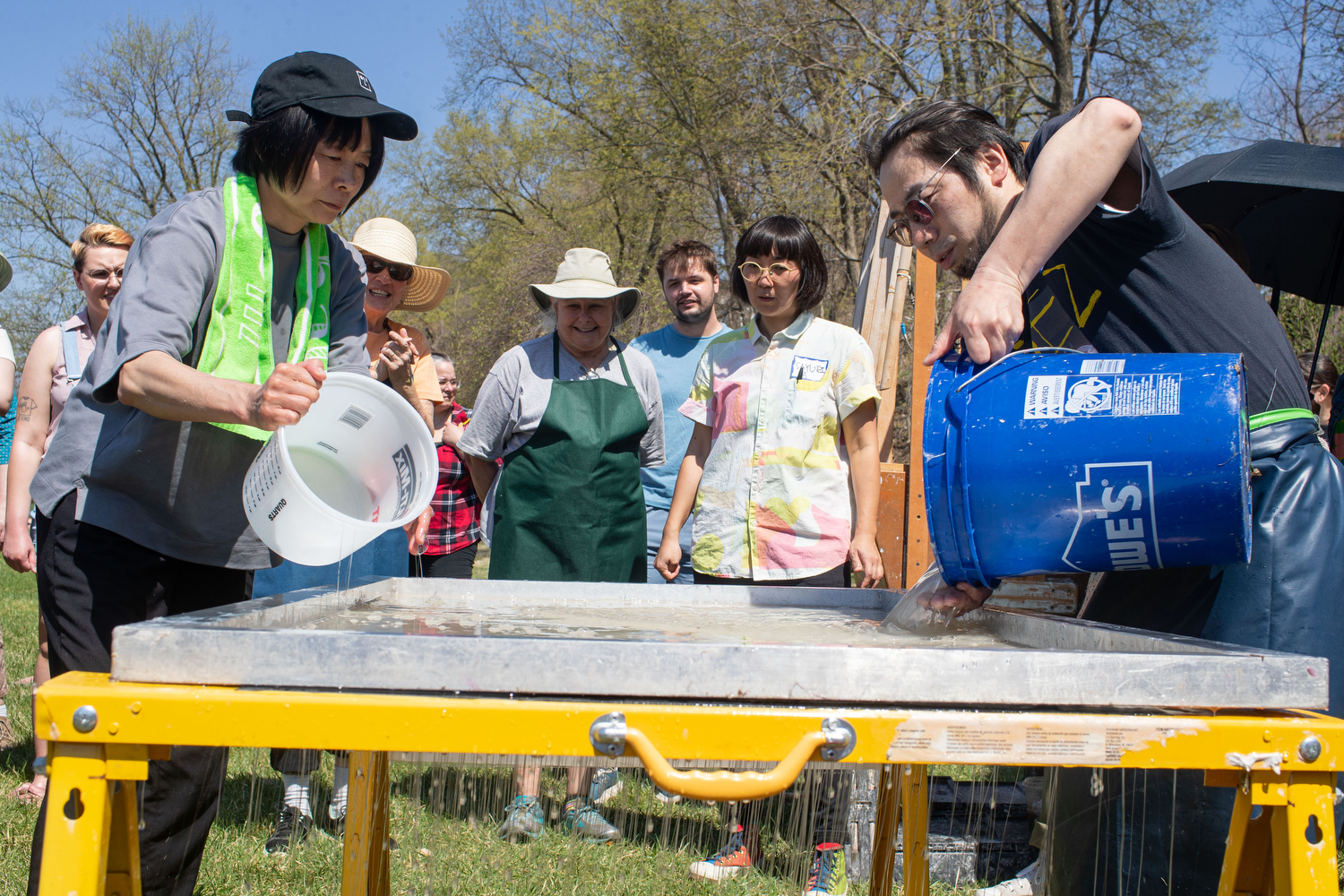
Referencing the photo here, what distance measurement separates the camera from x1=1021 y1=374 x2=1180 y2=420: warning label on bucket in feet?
4.05

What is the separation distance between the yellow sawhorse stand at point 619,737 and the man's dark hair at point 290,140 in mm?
1179

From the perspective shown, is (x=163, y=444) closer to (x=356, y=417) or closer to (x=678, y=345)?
(x=356, y=417)

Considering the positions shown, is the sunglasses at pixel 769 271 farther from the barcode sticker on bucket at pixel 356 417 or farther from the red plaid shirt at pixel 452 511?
the barcode sticker on bucket at pixel 356 417

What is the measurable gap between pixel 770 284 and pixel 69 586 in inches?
85.6

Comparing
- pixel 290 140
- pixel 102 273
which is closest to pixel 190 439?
pixel 290 140

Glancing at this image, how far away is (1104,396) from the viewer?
1.26 metres

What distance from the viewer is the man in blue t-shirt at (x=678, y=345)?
3975 mm

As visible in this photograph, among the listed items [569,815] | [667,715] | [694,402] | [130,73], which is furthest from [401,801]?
[130,73]

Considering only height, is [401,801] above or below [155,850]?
below

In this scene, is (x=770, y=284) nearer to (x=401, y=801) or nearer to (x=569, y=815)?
(x=569, y=815)

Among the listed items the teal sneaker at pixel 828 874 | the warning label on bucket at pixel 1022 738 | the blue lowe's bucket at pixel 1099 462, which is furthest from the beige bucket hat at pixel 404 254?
the warning label on bucket at pixel 1022 738

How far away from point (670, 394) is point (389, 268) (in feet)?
4.07

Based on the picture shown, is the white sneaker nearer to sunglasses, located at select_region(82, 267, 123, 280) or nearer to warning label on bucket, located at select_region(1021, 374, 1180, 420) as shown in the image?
warning label on bucket, located at select_region(1021, 374, 1180, 420)

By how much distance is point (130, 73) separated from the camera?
73.4 feet
